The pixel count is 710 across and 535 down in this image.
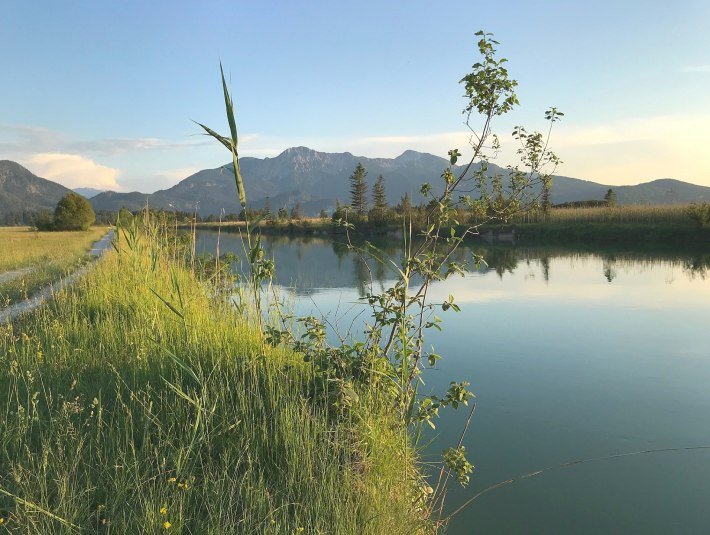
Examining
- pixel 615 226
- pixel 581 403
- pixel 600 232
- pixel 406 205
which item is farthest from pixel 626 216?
pixel 406 205

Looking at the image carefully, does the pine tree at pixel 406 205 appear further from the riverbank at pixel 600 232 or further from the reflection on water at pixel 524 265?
the riverbank at pixel 600 232

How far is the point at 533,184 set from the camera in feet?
12.8

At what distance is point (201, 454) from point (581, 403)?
4985 millimetres

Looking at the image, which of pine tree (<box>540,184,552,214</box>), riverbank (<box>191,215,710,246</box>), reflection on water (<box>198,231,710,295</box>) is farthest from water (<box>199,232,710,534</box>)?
riverbank (<box>191,215,710,246</box>)

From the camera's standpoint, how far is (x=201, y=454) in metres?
2.79

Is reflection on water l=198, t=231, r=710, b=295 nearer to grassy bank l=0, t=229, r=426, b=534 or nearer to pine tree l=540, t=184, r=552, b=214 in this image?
pine tree l=540, t=184, r=552, b=214

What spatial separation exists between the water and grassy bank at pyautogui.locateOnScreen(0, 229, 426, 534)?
2.92 ft

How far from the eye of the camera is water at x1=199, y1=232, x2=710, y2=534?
3.96 m

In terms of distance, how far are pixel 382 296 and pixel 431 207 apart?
2.99 feet

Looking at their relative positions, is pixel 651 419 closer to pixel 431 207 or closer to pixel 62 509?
pixel 431 207

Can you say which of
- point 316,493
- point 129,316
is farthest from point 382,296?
point 129,316

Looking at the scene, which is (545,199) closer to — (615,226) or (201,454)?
(615,226)

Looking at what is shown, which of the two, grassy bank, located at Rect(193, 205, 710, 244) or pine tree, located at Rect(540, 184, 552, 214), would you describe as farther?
grassy bank, located at Rect(193, 205, 710, 244)

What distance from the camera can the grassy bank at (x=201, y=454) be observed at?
90.0 inches
